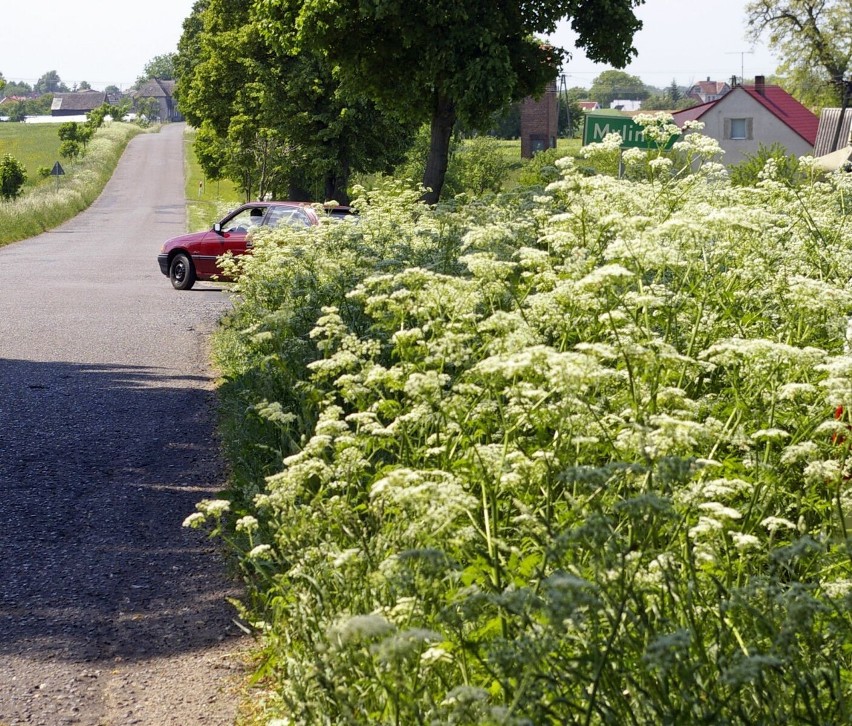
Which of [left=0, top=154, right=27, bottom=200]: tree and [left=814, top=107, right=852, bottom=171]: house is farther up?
[left=814, top=107, right=852, bottom=171]: house

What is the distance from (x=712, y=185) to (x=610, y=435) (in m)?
5.76

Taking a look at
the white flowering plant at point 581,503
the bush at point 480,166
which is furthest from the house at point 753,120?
the white flowering plant at point 581,503

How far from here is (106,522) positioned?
700 cm

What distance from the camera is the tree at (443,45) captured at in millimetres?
22828

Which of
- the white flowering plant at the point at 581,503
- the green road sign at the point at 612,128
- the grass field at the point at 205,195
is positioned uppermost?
the green road sign at the point at 612,128

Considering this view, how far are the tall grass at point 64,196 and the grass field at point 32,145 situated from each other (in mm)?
3683

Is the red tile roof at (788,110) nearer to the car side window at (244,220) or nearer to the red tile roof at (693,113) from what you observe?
the red tile roof at (693,113)

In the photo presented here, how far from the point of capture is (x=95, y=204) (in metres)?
Answer: 59.1

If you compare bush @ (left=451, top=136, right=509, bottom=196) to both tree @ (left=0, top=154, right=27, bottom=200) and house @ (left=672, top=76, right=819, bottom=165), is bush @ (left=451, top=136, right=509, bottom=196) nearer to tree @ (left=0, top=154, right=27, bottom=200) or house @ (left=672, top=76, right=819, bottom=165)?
house @ (left=672, top=76, right=819, bottom=165)

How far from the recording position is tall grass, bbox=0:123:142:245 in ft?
130

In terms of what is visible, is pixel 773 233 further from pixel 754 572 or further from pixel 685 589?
pixel 685 589

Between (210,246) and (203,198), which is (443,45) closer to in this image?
(210,246)

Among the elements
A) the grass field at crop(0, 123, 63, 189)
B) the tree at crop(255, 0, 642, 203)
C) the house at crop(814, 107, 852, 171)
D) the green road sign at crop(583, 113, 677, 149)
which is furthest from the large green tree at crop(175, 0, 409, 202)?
the house at crop(814, 107, 852, 171)

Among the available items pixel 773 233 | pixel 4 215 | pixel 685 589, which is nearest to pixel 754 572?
pixel 685 589
